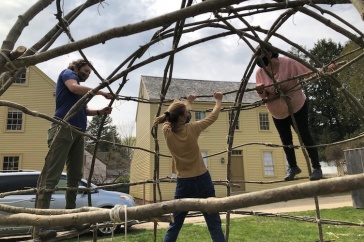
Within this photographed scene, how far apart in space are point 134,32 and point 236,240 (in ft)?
17.5

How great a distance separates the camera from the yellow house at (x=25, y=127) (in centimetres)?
1485

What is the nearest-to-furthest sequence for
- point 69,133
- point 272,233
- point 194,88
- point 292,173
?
point 69,133, point 292,173, point 272,233, point 194,88

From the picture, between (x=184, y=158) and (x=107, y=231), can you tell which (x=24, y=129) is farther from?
(x=184, y=158)

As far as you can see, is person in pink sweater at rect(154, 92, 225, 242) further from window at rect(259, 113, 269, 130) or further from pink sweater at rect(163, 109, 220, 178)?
window at rect(259, 113, 269, 130)

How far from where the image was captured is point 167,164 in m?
16.9

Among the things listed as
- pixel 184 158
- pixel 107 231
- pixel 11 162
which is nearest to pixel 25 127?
pixel 11 162

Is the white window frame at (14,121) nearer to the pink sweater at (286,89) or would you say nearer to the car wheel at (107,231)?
the car wheel at (107,231)

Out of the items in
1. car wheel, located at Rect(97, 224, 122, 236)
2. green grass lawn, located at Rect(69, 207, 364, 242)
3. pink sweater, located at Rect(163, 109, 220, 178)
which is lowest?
car wheel, located at Rect(97, 224, 122, 236)

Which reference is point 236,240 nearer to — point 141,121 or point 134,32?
point 134,32

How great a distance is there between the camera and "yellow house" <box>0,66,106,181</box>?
14.9m

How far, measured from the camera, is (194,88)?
19.1 meters

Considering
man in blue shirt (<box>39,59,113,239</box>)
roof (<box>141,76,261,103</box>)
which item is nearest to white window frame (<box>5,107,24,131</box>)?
roof (<box>141,76,261,103</box>)

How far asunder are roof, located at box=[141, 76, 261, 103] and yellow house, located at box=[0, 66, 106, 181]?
16.6ft

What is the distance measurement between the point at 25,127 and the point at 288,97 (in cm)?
1432
